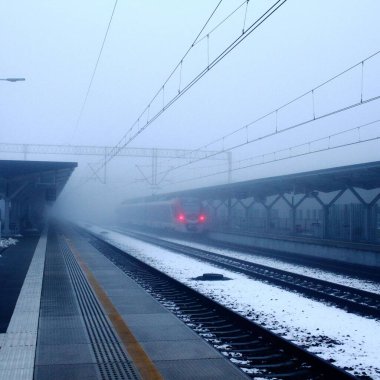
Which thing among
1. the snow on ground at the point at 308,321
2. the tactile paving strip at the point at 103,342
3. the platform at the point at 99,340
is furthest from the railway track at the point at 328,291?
the tactile paving strip at the point at 103,342

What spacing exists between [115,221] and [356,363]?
76146 mm

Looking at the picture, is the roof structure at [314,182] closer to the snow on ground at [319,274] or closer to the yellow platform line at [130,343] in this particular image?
the snow on ground at [319,274]

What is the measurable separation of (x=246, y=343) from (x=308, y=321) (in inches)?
82.6

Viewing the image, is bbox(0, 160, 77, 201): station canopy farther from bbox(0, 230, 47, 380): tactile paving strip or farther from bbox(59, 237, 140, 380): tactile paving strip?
bbox(59, 237, 140, 380): tactile paving strip

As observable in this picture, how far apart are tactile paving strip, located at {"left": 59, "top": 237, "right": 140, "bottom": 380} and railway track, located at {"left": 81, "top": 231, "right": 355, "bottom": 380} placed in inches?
47.9

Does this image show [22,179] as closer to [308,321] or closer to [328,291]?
[328,291]

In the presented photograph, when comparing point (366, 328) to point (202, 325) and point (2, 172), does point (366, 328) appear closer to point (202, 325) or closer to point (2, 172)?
point (202, 325)

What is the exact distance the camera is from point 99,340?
672 centimetres

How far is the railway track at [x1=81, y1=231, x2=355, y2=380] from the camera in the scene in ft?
18.7

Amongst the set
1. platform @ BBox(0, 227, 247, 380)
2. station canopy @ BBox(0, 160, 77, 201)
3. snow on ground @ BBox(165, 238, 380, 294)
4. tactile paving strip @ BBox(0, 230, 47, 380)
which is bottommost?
snow on ground @ BBox(165, 238, 380, 294)

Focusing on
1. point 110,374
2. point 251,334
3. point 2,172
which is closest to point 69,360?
point 110,374

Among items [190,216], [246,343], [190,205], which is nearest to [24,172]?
[190,216]

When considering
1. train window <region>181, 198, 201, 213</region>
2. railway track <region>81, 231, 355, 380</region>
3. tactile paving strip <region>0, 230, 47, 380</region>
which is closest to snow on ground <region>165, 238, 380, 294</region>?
railway track <region>81, 231, 355, 380</region>

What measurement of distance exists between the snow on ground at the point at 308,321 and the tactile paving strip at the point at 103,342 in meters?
2.34
